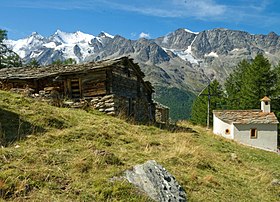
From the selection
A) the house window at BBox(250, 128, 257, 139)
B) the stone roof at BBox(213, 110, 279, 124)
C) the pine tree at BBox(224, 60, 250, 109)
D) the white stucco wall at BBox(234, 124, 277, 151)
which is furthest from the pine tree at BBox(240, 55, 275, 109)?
the house window at BBox(250, 128, 257, 139)

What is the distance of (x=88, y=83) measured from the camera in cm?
2161

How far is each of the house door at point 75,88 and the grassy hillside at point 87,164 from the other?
7.97 meters

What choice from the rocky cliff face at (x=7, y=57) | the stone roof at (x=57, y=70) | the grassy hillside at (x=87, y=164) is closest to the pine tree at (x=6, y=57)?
the rocky cliff face at (x=7, y=57)

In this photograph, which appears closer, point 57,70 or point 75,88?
point 75,88

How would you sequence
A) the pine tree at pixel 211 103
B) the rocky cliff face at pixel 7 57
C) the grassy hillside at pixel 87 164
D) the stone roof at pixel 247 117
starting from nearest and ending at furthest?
the grassy hillside at pixel 87 164
the stone roof at pixel 247 117
the rocky cliff face at pixel 7 57
the pine tree at pixel 211 103

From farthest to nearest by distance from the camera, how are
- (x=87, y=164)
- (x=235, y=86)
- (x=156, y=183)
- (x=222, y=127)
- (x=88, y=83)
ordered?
(x=235, y=86) < (x=222, y=127) < (x=88, y=83) < (x=87, y=164) < (x=156, y=183)

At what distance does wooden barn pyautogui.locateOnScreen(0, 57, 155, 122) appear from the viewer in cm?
2075

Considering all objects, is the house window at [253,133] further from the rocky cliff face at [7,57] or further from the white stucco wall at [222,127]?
the rocky cliff face at [7,57]

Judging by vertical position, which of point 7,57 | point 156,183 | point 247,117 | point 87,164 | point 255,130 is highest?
point 7,57

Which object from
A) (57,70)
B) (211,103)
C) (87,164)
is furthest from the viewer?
(211,103)

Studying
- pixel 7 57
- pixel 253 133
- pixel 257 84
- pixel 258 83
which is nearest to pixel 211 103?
pixel 257 84

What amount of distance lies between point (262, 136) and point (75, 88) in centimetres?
2014

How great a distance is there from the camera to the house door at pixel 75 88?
2186cm

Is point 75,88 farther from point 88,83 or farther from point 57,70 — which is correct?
point 57,70
